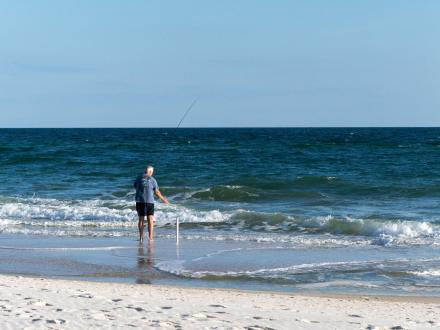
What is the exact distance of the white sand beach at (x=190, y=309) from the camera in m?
7.28

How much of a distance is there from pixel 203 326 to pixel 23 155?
3680 centimetres

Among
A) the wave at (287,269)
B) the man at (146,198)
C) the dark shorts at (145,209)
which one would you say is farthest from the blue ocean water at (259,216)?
the dark shorts at (145,209)

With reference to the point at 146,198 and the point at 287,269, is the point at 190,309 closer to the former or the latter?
the point at 287,269

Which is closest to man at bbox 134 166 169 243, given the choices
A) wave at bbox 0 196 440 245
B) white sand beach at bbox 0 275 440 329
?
wave at bbox 0 196 440 245

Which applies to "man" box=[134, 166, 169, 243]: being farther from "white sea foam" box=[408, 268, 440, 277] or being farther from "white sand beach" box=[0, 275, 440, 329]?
"white sea foam" box=[408, 268, 440, 277]

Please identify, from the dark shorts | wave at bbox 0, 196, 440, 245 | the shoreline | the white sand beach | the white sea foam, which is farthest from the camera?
wave at bbox 0, 196, 440, 245

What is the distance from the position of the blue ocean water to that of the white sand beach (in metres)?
1.19

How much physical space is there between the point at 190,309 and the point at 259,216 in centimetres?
1041

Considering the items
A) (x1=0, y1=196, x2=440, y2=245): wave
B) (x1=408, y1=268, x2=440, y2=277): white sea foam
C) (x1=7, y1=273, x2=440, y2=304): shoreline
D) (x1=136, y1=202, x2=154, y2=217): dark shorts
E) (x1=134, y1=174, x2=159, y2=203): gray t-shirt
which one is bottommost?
(x1=7, y1=273, x2=440, y2=304): shoreline

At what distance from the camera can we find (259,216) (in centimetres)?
1839

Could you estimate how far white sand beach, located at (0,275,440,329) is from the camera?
287 inches

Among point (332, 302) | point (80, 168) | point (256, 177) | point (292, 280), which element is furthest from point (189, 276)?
point (80, 168)

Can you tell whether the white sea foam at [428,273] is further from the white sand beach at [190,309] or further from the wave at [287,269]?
the white sand beach at [190,309]

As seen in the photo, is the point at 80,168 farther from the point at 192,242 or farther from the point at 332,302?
the point at 332,302
